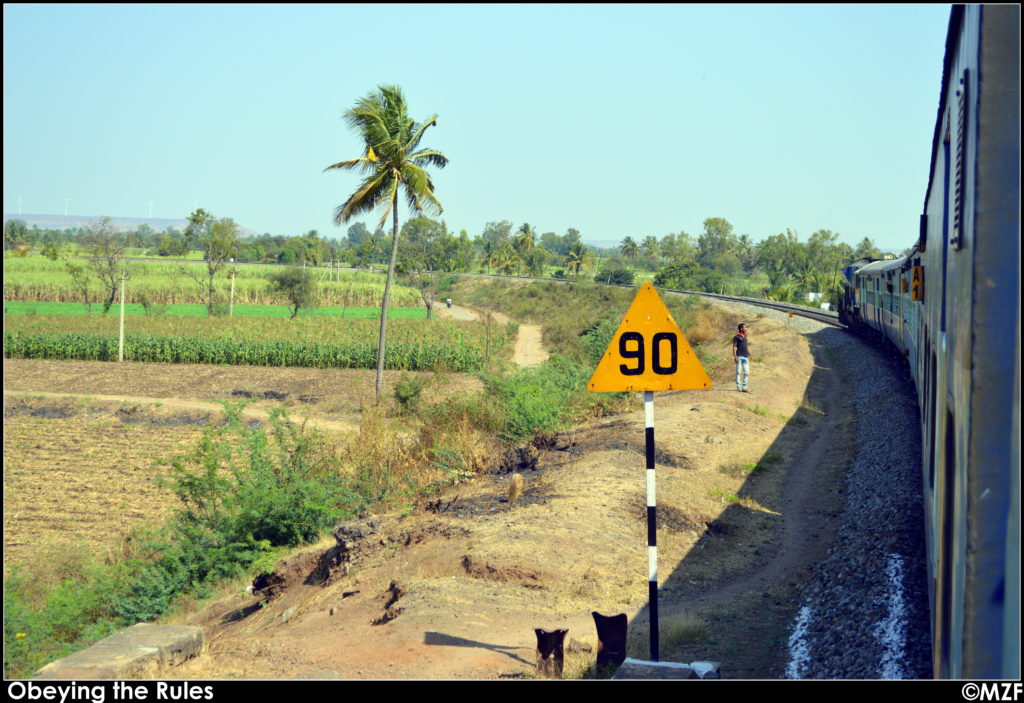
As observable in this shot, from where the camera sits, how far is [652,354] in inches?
251

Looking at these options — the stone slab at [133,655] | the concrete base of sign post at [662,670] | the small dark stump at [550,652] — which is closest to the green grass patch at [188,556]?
the stone slab at [133,655]

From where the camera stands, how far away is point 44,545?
14.7 m

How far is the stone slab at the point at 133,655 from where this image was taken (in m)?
6.24

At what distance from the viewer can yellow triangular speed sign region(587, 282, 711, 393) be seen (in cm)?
634

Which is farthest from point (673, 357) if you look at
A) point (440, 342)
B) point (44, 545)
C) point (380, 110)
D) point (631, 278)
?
point (631, 278)

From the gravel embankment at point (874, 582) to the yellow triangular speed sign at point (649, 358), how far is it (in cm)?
245

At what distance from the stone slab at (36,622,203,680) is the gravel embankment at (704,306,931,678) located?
15.8ft

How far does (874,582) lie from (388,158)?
1968 cm

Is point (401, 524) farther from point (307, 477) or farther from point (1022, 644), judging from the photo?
point (1022, 644)

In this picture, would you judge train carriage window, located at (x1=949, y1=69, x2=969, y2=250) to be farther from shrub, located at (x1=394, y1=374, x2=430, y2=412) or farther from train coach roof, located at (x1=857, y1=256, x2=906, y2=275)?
shrub, located at (x1=394, y1=374, x2=430, y2=412)

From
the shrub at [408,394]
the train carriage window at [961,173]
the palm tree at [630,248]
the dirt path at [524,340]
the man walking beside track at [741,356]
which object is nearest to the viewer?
the train carriage window at [961,173]

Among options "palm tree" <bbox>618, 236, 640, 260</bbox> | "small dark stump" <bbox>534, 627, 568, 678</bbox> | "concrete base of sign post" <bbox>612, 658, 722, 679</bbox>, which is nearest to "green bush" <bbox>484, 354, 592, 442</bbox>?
"small dark stump" <bbox>534, 627, 568, 678</bbox>

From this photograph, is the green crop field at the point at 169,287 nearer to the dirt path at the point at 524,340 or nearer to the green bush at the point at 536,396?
the dirt path at the point at 524,340

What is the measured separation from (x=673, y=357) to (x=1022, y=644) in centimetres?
414
